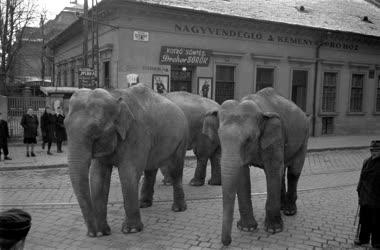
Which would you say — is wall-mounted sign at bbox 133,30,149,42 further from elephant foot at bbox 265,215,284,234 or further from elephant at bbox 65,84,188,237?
elephant foot at bbox 265,215,284,234

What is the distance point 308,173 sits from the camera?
12.0 meters

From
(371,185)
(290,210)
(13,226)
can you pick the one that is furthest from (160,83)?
(13,226)

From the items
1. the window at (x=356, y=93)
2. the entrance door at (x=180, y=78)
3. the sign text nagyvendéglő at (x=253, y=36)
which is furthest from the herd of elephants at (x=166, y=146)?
the window at (x=356, y=93)

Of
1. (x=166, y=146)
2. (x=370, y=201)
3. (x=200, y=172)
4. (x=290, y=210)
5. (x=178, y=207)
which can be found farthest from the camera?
(x=200, y=172)

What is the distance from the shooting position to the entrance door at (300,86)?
22.7m

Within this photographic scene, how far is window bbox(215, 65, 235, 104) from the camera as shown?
20.1 meters

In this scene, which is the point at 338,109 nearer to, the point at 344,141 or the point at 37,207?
the point at 344,141

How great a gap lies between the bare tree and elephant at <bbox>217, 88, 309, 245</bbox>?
75.5 ft

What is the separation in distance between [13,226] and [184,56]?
1678 cm

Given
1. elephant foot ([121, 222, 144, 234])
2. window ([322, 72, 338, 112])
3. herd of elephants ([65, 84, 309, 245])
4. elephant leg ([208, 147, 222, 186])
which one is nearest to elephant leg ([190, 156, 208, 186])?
elephant leg ([208, 147, 222, 186])

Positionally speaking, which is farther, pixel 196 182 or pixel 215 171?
pixel 215 171

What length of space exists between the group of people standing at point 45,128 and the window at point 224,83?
291 inches

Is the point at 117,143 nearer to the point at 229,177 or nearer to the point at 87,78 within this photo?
the point at 229,177

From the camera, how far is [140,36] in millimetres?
17656
